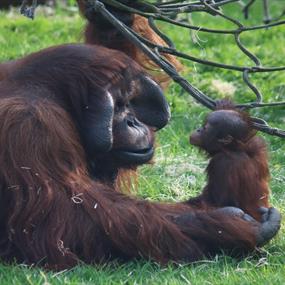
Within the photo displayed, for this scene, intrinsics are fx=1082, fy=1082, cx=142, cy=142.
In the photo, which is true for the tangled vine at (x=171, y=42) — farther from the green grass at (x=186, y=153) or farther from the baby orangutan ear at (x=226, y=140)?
the green grass at (x=186, y=153)

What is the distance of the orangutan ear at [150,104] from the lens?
403 cm

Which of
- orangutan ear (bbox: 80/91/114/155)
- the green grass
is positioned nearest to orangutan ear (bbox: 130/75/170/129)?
orangutan ear (bbox: 80/91/114/155)

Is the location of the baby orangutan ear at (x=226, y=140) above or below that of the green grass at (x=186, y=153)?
above

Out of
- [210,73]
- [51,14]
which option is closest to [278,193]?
[210,73]

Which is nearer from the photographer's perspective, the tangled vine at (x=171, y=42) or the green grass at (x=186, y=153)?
the green grass at (x=186, y=153)

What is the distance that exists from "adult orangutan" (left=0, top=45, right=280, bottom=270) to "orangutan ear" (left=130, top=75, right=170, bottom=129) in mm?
104

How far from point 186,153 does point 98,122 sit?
1.50 meters

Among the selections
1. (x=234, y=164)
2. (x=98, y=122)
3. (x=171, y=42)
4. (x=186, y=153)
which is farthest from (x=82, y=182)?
(x=186, y=153)

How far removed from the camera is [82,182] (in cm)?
362

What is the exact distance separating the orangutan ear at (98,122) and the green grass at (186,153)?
44cm

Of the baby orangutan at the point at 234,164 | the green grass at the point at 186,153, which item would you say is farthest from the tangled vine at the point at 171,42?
the green grass at the point at 186,153

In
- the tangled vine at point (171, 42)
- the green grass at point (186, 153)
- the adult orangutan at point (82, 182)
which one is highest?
the tangled vine at point (171, 42)

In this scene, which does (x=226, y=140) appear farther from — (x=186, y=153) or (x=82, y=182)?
(x=186, y=153)

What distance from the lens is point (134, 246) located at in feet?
11.9
